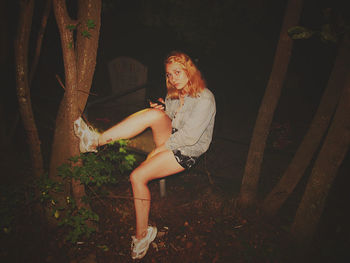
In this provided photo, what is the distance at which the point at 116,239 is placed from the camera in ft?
8.20

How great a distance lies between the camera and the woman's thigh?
2275 mm

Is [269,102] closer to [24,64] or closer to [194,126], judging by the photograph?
[194,126]

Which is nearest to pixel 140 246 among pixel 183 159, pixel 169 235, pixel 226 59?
pixel 169 235

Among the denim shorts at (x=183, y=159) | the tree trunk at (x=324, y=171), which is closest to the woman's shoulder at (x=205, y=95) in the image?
the denim shorts at (x=183, y=159)

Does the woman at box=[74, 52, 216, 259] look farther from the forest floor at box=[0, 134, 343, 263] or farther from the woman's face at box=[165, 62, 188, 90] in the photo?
the forest floor at box=[0, 134, 343, 263]

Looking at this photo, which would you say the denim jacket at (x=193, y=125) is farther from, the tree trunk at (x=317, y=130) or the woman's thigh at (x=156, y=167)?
the tree trunk at (x=317, y=130)

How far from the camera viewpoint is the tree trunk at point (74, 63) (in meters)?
1.89

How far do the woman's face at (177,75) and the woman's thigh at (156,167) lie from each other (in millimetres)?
741

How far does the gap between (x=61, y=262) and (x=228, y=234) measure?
1.77 meters

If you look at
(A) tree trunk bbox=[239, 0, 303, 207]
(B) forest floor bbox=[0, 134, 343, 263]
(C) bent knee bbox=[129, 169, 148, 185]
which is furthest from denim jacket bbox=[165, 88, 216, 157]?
(B) forest floor bbox=[0, 134, 343, 263]

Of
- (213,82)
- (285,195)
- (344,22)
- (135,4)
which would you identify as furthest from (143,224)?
(135,4)

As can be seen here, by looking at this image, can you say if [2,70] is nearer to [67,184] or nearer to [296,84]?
[67,184]

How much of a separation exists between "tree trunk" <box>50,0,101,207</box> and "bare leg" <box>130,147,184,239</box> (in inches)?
24.0

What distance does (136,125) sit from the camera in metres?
2.30
